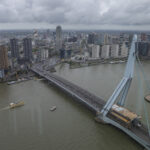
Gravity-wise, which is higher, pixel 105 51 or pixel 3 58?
pixel 105 51

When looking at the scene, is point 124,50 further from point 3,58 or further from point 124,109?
point 124,109

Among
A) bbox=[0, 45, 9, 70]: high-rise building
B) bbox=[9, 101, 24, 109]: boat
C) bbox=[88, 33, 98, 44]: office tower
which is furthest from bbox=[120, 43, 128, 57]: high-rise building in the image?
bbox=[9, 101, 24, 109]: boat

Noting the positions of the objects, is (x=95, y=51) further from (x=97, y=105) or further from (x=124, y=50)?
(x=97, y=105)

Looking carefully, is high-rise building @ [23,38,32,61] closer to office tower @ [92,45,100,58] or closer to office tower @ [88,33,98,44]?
office tower @ [92,45,100,58]

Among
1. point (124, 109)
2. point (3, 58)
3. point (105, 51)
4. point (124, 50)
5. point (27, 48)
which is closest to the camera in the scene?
point (124, 109)

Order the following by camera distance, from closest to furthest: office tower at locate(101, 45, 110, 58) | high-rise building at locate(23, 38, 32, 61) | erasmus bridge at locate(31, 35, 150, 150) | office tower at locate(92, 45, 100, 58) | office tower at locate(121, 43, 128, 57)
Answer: erasmus bridge at locate(31, 35, 150, 150)
high-rise building at locate(23, 38, 32, 61)
office tower at locate(92, 45, 100, 58)
office tower at locate(101, 45, 110, 58)
office tower at locate(121, 43, 128, 57)

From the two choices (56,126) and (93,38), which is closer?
(56,126)

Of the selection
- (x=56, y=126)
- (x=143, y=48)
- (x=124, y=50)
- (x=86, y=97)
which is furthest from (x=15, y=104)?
(x=143, y=48)

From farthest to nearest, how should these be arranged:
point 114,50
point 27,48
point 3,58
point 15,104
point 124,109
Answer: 1. point 114,50
2. point 27,48
3. point 3,58
4. point 15,104
5. point 124,109

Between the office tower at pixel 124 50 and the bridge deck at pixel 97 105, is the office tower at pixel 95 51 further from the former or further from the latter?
the bridge deck at pixel 97 105

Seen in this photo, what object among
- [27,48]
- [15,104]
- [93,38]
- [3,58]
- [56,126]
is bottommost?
[56,126]

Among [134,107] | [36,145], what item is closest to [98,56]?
[134,107]

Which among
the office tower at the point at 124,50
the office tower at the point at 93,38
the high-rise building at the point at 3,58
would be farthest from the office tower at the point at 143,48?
the high-rise building at the point at 3,58
